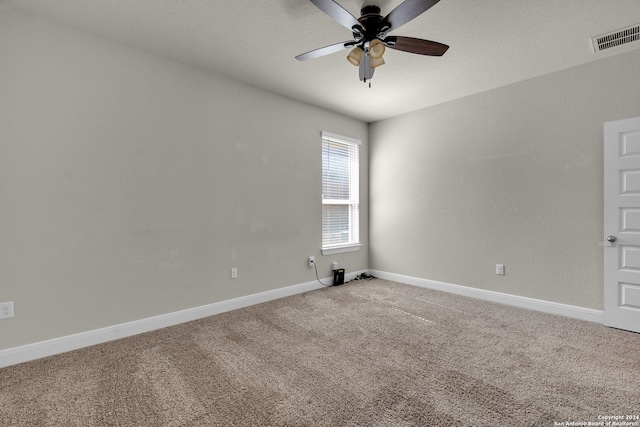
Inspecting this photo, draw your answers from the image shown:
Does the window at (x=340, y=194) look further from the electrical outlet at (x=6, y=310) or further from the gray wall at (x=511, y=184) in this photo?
the electrical outlet at (x=6, y=310)

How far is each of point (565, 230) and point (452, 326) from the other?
64.5 inches

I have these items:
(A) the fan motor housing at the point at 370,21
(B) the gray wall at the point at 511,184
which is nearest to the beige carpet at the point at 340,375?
(B) the gray wall at the point at 511,184

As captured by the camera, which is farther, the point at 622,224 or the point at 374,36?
the point at 622,224

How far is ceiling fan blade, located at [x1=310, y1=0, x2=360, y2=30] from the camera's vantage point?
174cm

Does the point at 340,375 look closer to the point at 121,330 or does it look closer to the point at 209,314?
the point at 209,314

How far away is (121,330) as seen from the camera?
8.54 ft

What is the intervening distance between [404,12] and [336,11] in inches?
16.5

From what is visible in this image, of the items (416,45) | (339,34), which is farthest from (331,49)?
(416,45)

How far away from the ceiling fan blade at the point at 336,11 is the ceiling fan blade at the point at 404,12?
20cm

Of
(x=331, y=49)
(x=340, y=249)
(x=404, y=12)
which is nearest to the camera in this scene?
(x=404, y=12)

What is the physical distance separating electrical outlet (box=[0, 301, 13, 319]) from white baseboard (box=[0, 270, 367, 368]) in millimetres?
248

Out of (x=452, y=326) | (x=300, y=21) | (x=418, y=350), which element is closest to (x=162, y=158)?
(x=300, y=21)

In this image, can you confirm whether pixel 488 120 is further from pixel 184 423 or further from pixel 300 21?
pixel 184 423

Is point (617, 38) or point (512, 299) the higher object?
point (617, 38)
